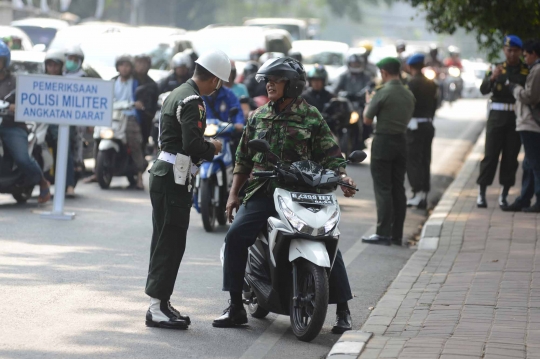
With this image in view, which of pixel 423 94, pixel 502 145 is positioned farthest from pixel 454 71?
pixel 502 145

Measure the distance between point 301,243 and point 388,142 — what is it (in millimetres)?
4818

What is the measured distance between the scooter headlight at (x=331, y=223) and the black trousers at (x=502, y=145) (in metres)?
6.74

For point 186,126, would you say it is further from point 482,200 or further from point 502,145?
point 482,200

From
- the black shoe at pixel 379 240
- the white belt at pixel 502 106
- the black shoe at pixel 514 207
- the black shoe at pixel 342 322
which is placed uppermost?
the white belt at pixel 502 106

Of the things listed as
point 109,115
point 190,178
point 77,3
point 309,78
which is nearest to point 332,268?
point 190,178

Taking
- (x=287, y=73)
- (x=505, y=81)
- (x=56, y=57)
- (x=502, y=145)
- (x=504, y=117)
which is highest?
(x=287, y=73)

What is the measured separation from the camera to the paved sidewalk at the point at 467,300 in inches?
267

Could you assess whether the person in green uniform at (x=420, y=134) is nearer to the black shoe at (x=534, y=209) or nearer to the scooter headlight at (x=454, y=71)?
the black shoe at (x=534, y=209)

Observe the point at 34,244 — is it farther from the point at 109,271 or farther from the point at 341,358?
the point at 341,358

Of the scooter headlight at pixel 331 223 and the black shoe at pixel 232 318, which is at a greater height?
the scooter headlight at pixel 331 223

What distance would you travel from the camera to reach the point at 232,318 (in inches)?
300

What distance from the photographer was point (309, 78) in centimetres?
1656

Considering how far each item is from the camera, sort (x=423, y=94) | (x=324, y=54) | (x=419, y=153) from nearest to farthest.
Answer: (x=423, y=94) < (x=419, y=153) < (x=324, y=54)

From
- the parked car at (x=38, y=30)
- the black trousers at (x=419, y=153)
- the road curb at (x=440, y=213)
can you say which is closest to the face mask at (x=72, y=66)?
the black trousers at (x=419, y=153)
